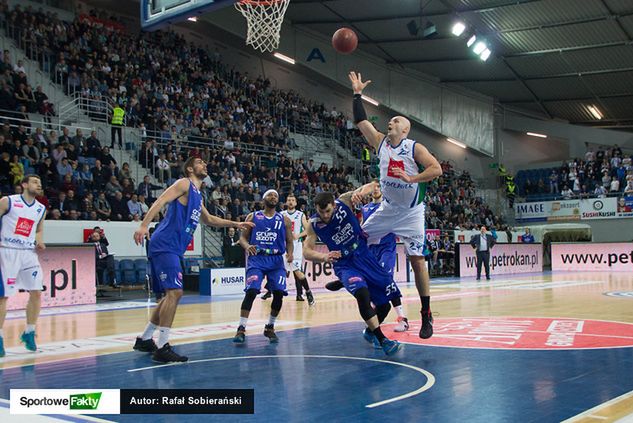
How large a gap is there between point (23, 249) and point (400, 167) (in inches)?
197

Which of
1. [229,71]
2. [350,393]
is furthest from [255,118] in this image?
[350,393]

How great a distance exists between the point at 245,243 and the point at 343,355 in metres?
2.38

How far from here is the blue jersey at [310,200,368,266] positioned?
290 inches

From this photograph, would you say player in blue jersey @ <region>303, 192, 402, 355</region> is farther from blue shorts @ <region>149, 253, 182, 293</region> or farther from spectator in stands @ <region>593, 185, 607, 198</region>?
spectator in stands @ <region>593, 185, 607, 198</region>

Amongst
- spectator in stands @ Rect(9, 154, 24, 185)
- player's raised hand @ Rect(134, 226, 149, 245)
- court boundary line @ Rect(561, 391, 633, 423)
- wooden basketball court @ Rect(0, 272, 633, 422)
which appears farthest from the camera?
spectator in stands @ Rect(9, 154, 24, 185)

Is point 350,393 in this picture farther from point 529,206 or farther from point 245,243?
point 529,206

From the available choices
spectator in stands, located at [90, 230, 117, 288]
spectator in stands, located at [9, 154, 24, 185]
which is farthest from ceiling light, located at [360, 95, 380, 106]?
spectator in stands, located at [9, 154, 24, 185]

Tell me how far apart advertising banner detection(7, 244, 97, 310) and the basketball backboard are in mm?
6167

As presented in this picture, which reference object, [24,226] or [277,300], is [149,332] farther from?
[24,226]

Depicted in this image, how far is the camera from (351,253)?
24.3 ft

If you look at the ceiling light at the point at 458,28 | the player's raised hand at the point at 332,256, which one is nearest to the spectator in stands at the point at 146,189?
the player's raised hand at the point at 332,256

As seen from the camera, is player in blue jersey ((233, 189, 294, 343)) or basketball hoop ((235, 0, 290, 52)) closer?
player in blue jersey ((233, 189, 294, 343))

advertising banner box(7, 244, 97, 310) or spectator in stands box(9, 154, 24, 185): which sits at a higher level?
spectator in stands box(9, 154, 24, 185)

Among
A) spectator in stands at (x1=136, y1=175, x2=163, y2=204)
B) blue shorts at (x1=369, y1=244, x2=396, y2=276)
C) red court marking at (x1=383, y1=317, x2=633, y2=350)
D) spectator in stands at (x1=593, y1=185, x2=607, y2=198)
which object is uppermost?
spectator in stands at (x1=593, y1=185, x2=607, y2=198)
